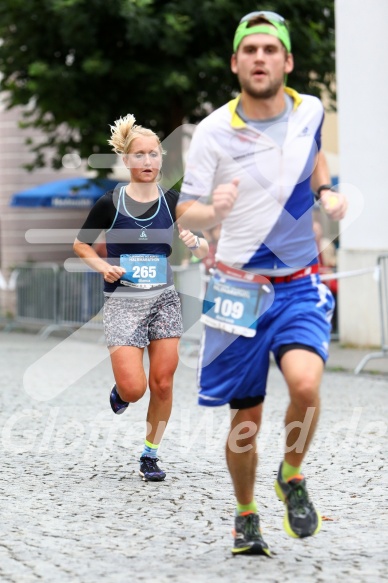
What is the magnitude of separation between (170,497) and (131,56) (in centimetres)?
1447

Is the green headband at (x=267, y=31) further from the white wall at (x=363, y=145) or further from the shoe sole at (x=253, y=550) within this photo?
the white wall at (x=363, y=145)

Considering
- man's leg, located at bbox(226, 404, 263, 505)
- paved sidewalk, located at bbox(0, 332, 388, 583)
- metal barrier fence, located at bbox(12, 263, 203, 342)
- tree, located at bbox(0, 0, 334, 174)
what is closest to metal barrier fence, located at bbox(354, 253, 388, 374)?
paved sidewalk, located at bbox(0, 332, 388, 583)

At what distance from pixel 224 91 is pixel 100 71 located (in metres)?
2.35

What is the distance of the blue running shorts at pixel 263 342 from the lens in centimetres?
464

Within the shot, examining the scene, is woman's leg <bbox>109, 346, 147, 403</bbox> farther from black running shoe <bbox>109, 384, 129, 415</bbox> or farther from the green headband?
the green headband

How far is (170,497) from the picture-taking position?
6035 mm

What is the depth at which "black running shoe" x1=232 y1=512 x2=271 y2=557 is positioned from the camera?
4727 mm

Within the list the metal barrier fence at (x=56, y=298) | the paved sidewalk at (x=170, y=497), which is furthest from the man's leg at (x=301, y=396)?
the metal barrier fence at (x=56, y=298)

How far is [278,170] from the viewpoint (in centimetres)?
467

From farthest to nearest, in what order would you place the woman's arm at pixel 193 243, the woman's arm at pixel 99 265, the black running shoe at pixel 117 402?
the black running shoe at pixel 117 402 → the woman's arm at pixel 99 265 → the woman's arm at pixel 193 243

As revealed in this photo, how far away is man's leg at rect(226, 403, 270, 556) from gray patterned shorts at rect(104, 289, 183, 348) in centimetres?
177

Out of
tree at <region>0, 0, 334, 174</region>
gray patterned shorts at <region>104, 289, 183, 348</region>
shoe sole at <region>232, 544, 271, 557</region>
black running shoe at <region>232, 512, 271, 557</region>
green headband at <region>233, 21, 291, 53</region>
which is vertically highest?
tree at <region>0, 0, 334, 174</region>

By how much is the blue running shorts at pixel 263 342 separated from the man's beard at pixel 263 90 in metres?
0.70

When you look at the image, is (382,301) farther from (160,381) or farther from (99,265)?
(99,265)
